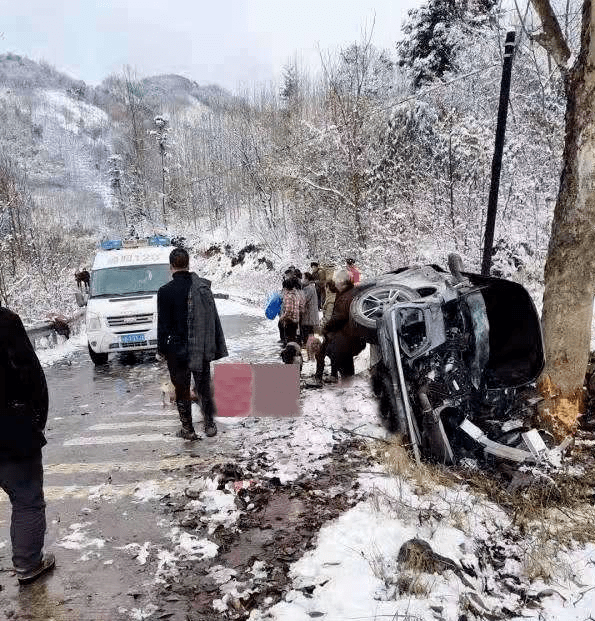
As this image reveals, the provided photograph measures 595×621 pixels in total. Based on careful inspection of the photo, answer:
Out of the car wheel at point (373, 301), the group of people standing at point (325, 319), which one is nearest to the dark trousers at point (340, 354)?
the group of people standing at point (325, 319)

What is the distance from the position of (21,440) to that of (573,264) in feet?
17.0

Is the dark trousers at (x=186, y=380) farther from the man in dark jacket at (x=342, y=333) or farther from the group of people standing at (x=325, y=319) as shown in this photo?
the man in dark jacket at (x=342, y=333)

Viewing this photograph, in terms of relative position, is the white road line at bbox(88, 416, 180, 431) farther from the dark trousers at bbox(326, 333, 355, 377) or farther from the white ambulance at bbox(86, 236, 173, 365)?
the white ambulance at bbox(86, 236, 173, 365)

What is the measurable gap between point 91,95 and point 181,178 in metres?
Answer: 122

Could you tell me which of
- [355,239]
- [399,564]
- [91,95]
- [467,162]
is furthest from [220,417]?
[91,95]

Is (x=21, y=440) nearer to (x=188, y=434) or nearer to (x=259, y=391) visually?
(x=188, y=434)

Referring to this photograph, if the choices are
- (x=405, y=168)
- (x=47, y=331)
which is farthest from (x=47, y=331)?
(x=405, y=168)

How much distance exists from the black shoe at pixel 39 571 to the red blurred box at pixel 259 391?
3.39 m

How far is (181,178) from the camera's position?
197ft

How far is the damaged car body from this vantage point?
15.7 feet

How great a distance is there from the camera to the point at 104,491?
187 inches

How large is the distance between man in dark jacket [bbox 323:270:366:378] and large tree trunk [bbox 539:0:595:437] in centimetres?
240

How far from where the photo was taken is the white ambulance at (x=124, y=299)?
1012 cm

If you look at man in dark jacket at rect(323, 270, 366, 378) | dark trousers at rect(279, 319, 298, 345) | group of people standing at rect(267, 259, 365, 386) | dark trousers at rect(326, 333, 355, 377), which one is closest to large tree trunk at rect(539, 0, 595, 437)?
group of people standing at rect(267, 259, 365, 386)
